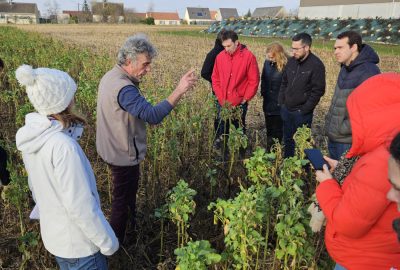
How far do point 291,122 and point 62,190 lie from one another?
3424 mm

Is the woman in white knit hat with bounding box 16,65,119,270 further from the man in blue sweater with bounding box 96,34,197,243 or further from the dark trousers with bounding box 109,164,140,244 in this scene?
the dark trousers with bounding box 109,164,140,244

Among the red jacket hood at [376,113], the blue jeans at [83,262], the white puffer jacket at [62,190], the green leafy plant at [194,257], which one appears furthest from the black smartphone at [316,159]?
the blue jeans at [83,262]

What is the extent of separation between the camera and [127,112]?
262 centimetres

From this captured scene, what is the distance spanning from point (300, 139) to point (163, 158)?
1649mm

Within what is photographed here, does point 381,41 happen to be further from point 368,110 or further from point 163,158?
point 368,110

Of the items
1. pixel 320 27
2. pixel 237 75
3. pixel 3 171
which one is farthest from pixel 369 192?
pixel 320 27

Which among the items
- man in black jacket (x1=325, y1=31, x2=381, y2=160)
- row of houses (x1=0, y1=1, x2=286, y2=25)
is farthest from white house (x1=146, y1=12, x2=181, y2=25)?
man in black jacket (x1=325, y1=31, x2=381, y2=160)

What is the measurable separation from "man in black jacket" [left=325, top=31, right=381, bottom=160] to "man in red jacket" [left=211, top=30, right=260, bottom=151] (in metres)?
1.42

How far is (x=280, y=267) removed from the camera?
8.64ft

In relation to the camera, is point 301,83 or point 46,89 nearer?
point 46,89

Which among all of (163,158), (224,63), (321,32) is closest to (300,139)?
(163,158)

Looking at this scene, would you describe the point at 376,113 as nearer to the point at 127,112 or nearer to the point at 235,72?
the point at 127,112

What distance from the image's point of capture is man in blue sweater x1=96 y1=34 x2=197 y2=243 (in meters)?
2.54

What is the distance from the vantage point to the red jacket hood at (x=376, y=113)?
1.40 meters
